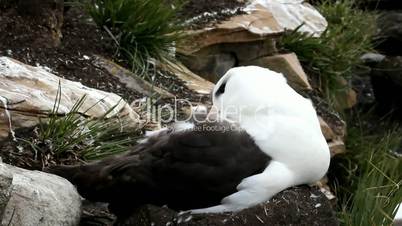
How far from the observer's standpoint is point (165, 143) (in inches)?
129

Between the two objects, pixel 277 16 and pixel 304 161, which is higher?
pixel 304 161

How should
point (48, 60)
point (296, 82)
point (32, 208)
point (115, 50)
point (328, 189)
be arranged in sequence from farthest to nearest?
point (296, 82), point (328, 189), point (115, 50), point (48, 60), point (32, 208)

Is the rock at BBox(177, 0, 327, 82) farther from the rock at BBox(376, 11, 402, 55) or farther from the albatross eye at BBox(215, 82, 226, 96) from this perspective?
the rock at BBox(376, 11, 402, 55)

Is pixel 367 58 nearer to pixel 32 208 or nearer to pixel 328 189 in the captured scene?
pixel 328 189

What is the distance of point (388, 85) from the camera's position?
9.25m

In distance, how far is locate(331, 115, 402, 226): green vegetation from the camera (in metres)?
4.41

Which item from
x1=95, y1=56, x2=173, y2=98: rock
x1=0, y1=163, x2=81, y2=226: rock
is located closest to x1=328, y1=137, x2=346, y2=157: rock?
x1=95, y1=56, x2=173, y2=98: rock

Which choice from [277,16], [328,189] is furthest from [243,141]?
[277,16]

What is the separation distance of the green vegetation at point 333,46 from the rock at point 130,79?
7.45 ft

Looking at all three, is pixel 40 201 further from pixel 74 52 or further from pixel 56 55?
pixel 74 52

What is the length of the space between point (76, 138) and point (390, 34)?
6.45 m

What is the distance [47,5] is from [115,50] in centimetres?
66

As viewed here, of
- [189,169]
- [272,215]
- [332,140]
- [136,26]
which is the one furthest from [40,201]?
[332,140]

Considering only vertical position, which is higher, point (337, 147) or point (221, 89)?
point (221, 89)
